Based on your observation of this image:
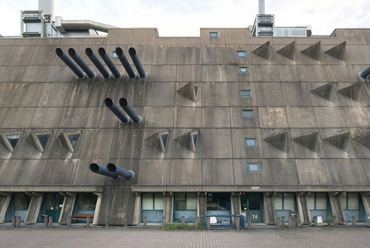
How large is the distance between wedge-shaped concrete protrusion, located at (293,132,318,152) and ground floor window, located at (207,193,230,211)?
22.9 feet

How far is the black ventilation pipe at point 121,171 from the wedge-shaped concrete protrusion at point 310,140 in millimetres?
12600

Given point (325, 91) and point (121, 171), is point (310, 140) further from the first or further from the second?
point (121, 171)

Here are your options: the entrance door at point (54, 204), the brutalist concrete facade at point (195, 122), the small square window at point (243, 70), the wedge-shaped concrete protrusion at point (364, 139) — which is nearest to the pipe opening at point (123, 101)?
the brutalist concrete facade at point (195, 122)

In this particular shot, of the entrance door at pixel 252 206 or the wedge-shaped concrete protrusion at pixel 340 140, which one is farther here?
the wedge-shaped concrete protrusion at pixel 340 140

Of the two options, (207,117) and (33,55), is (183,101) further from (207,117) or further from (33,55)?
(33,55)

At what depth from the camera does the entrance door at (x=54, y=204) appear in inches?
850

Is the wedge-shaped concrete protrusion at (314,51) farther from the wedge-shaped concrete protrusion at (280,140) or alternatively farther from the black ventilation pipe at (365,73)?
the wedge-shaped concrete protrusion at (280,140)

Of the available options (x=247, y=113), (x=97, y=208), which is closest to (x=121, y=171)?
(x=97, y=208)

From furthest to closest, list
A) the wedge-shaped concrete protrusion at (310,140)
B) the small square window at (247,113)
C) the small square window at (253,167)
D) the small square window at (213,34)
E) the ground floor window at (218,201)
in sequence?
the small square window at (213,34) < the small square window at (247,113) < the wedge-shaped concrete protrusion at (310,140) < the small square window at (253,167) < the ground floor window at (218,201)

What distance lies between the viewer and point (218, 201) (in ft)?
69.2

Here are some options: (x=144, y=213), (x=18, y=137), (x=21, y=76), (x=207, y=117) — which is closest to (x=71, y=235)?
(x=144, y=213)

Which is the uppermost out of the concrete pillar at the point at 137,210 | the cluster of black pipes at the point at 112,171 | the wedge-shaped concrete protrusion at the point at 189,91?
the wedge-shaped concrete protrusion at the point at 189,91

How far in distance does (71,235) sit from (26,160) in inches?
361

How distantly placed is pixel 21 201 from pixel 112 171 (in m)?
8.82
